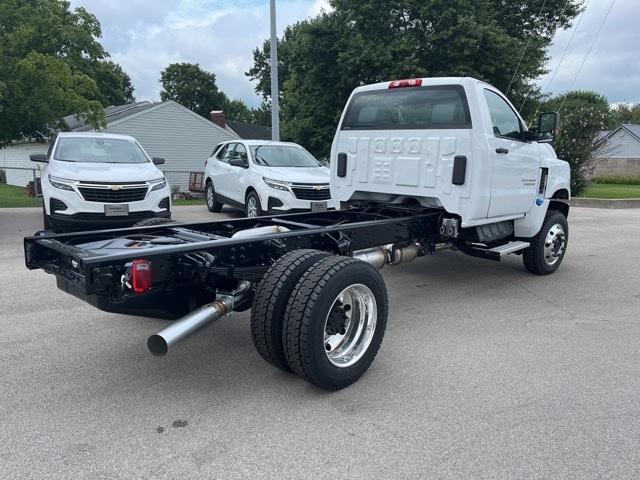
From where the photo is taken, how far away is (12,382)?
3.66m

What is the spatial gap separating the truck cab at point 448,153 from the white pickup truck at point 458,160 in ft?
0.04

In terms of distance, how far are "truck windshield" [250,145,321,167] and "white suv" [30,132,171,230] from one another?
8.18ft

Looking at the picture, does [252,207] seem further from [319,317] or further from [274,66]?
[319,317]

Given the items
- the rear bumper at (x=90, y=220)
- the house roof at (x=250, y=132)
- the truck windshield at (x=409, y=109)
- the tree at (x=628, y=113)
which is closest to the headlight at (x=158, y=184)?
the rear bumper at (x=90, y=220)

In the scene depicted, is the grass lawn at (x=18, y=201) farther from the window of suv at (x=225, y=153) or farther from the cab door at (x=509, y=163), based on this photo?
the cab door at (x=509, y=163)

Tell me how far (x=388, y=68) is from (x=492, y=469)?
21612 mm

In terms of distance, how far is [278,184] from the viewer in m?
10.0

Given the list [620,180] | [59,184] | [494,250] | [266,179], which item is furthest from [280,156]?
[620,180]

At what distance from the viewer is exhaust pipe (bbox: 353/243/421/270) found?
5008mm

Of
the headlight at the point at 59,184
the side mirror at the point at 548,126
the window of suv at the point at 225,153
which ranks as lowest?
the headlight at the point at 59,184

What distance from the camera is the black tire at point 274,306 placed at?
3.42 metres

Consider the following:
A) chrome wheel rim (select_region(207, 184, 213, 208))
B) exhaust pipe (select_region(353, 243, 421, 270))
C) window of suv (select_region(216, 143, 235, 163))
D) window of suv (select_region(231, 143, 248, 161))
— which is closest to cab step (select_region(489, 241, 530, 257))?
exhaust pipe (select_region(353, 243, 421, 270))

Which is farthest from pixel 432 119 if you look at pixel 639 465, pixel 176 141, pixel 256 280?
pixel 176 141

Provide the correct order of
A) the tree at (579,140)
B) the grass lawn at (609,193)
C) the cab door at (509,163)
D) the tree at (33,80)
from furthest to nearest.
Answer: the grass lawn at (609,193) < the tree at (579,140) < the tree at (33,80) < the cab door at (509,163)
